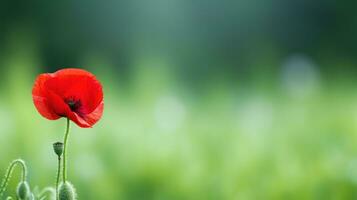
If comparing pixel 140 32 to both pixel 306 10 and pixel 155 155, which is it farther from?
pixel 155 155

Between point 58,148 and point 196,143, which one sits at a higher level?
point 196,143

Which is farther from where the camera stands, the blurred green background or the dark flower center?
the blurred green background

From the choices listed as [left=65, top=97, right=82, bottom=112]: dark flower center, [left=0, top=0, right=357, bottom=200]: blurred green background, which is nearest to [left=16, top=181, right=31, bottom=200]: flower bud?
[left=65, top=97, right=82, bottom=112]: dark flower center

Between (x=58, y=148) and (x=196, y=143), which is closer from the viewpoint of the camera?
(x=58, y=148)

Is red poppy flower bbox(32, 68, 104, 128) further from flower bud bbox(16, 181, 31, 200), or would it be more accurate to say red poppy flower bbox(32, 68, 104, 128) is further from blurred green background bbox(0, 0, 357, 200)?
blurred green background bbox(0, 0, 357, 200)

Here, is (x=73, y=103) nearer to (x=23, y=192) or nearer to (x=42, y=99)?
(x=42, y=99)

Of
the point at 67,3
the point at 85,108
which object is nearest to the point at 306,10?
the point at 67,3

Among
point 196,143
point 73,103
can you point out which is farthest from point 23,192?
point 196,143
